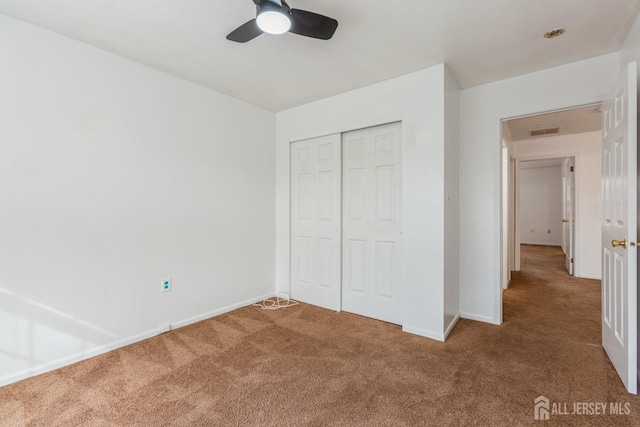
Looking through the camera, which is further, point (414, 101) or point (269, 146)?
point (269, 146)

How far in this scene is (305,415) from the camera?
5.40 ft

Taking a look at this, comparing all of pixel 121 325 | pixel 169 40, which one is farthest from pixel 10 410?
pixel 169 40

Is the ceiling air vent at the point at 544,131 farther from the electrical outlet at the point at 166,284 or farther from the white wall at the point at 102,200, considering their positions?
the electrical outlet at the point at 166,284

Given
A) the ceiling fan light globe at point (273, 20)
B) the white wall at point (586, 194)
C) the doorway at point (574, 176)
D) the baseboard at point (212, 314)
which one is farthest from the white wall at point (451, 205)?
the white wall at point (586, 194)

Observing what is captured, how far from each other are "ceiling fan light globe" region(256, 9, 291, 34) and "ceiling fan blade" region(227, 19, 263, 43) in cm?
14

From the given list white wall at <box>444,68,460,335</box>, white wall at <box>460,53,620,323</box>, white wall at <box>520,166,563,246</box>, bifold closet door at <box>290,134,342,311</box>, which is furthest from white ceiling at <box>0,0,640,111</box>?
white wall at <box>520,166,563,246</box>

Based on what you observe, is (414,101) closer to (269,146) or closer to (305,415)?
(269,146)

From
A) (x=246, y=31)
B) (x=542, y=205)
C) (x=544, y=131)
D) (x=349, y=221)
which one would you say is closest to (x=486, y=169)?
(x=349, y=221)

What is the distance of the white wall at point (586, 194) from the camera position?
4.82 metres

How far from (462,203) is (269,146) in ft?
7.79

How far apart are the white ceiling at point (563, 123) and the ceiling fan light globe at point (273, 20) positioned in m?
3.26

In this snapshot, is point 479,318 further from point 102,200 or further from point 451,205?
point 102,200

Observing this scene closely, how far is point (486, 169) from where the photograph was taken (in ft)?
9.78

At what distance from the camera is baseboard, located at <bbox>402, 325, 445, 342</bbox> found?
2565 millimetres
